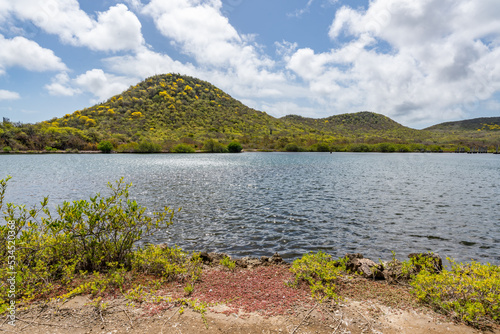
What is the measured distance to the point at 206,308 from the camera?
6.32 m

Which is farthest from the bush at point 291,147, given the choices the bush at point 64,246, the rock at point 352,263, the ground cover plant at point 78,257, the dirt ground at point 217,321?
the dirt ground at point 217,321

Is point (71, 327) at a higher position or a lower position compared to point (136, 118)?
lower

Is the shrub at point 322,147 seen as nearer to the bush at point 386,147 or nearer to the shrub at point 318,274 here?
the bush at point 386,147

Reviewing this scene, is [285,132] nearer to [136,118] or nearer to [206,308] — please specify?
[136,118]

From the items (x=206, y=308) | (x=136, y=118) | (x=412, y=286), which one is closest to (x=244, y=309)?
(x=206, y=308)

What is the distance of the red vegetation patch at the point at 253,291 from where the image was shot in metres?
6.52

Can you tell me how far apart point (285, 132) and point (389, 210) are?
569 feet

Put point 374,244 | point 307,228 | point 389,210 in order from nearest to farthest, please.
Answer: point 374,244, point 307,228, point 389,210

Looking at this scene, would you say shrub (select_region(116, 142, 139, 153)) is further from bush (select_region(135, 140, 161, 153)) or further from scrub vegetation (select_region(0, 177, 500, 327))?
scrub vegetation (select_region(0, 177, 500, 327))

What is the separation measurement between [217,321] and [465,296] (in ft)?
20.4

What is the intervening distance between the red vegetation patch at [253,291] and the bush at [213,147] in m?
128

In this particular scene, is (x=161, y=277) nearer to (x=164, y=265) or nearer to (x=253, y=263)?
(x=164, y=265)

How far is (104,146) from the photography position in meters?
115

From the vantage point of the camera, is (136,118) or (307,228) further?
(136,118)
